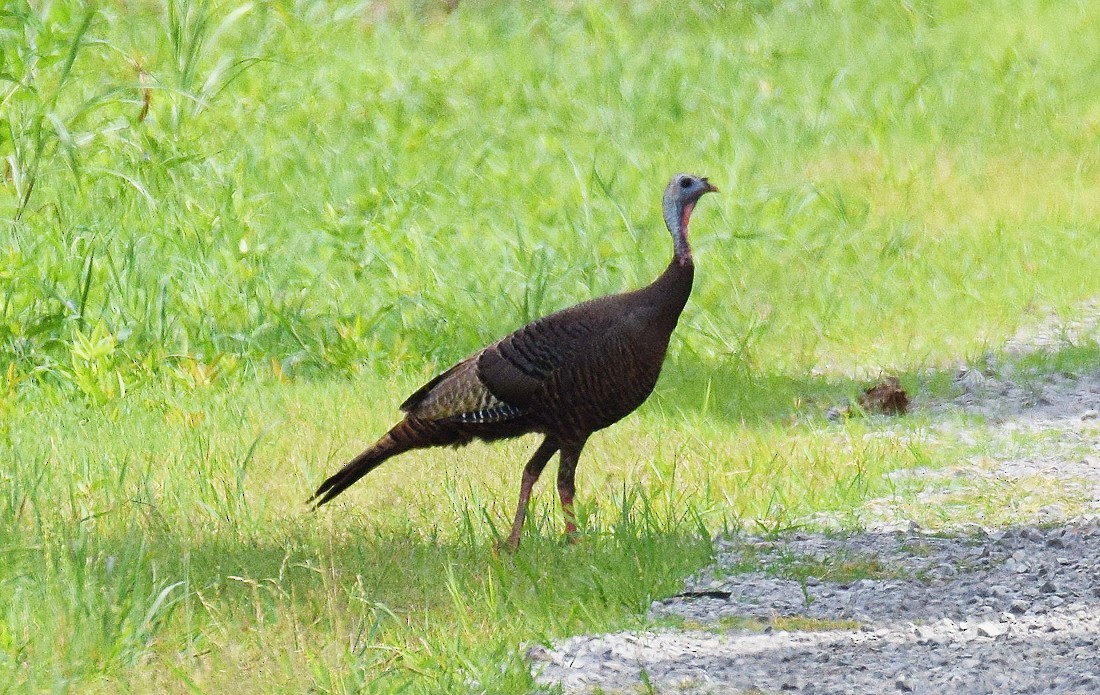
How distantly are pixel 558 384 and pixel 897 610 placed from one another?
143 cm

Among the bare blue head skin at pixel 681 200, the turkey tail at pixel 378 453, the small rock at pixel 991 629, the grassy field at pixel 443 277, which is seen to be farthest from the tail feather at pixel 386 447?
the small rock at pixel 991 629

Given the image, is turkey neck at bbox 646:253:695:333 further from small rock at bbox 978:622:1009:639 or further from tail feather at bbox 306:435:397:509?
small rock at bbox 978:622:1009:639

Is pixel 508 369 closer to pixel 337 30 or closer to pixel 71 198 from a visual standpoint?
pixel 71 198

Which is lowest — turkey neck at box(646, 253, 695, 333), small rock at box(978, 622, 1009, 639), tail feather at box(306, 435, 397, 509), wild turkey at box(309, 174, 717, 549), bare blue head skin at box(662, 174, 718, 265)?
small rock at box(978, 622, 1009, 639)

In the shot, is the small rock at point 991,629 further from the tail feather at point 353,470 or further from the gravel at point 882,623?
the tail feather at point 353,470

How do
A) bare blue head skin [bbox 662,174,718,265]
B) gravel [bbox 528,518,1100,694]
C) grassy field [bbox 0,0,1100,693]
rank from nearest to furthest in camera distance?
gravel [bbox 528,518,1100,694] → grassy field [bbox 0,0,1100,693] → bare blue head skin [bbox 662,174,718,265]

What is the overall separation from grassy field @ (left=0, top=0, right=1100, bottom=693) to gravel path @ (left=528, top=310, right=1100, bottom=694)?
19 cm

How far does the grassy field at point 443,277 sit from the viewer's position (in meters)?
5.50

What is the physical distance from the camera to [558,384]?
240 inches

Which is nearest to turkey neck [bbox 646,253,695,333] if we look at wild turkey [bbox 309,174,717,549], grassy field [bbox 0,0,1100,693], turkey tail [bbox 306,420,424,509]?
wild turkey [bbox 309,174,717,549]

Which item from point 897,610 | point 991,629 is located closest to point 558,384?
point 897,610

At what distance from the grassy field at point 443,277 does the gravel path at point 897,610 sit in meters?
0.19

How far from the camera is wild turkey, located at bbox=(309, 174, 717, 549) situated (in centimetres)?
605

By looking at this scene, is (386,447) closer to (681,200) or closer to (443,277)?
(681,200)
